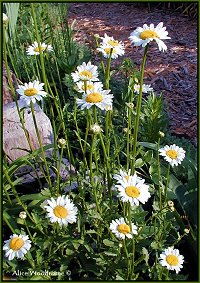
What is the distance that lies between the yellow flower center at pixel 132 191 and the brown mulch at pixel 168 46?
1417 mm

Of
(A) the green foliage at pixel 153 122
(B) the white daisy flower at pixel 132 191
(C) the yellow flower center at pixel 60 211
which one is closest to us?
(B) the white daisy flower at pixel 132 191

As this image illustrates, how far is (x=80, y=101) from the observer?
1.38 m

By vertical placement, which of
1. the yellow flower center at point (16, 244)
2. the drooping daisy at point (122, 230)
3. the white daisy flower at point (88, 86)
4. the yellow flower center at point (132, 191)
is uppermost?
the white daisy flower at point (88, 86)

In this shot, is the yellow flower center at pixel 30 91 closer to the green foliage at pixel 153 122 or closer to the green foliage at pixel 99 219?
the green foliage at pixel 99 219

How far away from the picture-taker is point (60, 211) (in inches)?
53.6

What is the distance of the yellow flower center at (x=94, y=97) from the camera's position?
52.9 inches

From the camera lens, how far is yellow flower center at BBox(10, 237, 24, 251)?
1.37 metres

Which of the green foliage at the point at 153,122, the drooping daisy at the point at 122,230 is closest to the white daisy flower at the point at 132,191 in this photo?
the drooping daisy at the point at 122,230

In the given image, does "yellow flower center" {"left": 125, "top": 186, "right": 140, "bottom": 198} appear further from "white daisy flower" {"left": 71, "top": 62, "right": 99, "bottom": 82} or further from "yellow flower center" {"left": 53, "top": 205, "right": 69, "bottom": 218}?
"white daisy flower" {"left": 71, "top": 62, "right": 99, "bottom": 82}

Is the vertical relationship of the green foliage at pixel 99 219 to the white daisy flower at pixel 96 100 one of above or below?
below

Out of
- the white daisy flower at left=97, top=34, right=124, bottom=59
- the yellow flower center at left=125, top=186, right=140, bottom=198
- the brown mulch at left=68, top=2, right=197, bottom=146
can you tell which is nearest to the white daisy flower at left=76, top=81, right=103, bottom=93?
the white daisy flower at left=97, top=34, right=124, bottom=59

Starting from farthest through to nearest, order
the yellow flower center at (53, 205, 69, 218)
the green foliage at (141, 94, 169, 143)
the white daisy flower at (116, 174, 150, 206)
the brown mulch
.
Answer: the brown mulch → the green foliage at (141, 94, 169, 143) → the yellow flower center at (53, 205, 69, 218) → the white daisy flower at (116, 174, 150, 206)

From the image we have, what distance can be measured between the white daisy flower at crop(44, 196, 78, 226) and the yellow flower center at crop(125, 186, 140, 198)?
20cm

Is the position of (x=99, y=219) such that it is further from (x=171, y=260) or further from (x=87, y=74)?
(x=87, y=74)
